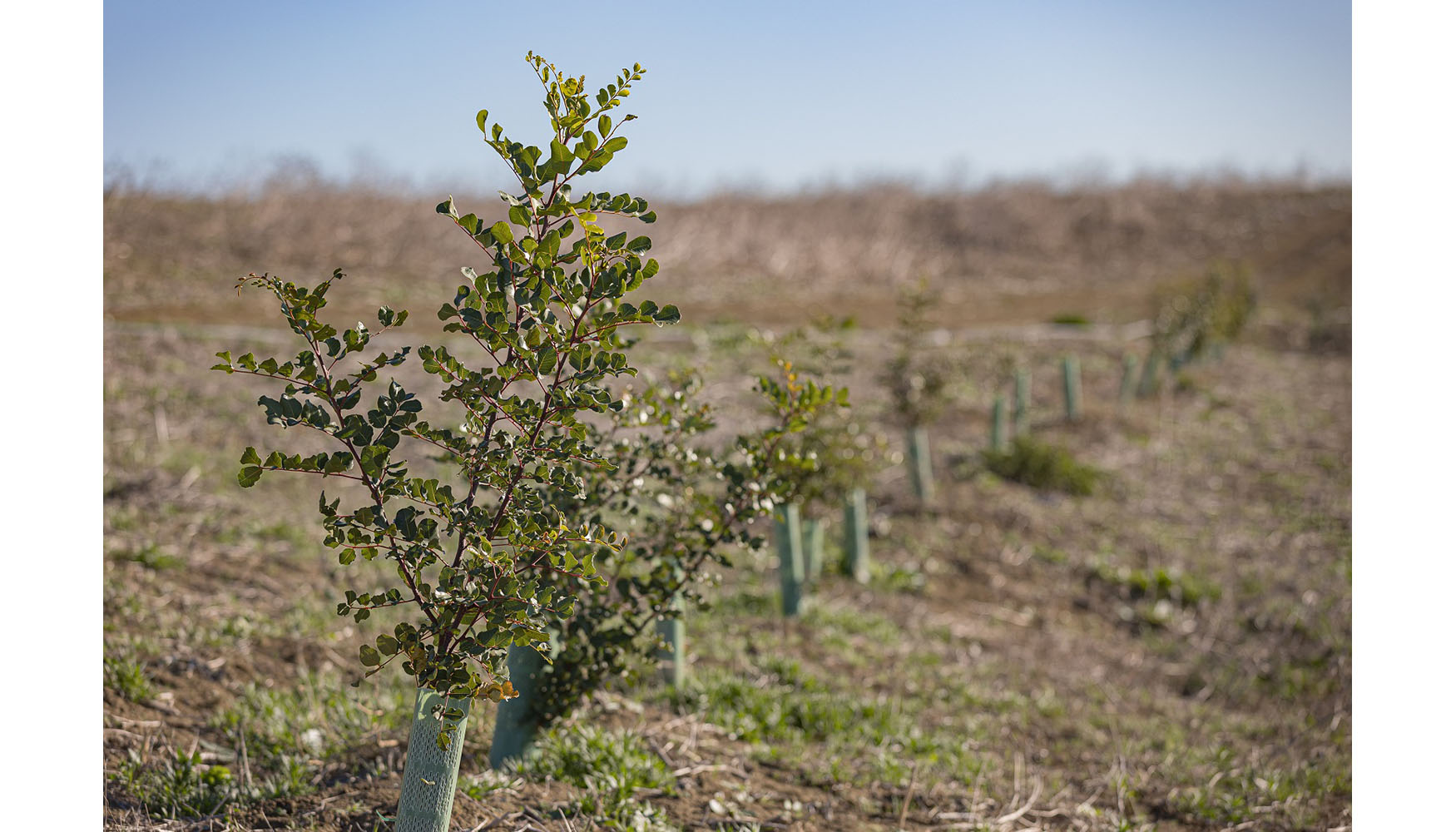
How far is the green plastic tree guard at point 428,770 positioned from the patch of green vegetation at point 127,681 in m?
1.67

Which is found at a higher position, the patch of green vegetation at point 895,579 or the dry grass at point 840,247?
the dry grass at point 840,247

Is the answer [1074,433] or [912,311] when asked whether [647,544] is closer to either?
[912,311]

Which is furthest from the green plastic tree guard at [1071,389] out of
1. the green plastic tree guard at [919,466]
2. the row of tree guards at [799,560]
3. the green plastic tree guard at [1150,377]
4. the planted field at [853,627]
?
the green plastic tree guard at [919,466]

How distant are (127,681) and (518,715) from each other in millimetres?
1504

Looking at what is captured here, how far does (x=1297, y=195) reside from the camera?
3647cm

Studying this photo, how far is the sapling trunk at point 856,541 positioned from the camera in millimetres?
5945

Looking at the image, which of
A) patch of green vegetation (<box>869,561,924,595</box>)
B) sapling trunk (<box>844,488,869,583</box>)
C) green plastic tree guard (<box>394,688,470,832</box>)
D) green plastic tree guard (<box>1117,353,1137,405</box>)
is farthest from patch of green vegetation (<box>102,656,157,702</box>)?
green plastic tree guard (<box>1117,353,1137,405</box>)

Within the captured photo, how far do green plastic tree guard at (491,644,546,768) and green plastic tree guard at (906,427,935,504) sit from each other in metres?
4.99

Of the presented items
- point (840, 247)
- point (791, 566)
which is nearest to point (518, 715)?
point (791, 566)

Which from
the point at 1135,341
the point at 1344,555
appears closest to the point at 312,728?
the point at 1344,555

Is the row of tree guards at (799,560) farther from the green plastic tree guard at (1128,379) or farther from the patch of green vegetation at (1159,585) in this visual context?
the patch of green vegetation at (1159,585)

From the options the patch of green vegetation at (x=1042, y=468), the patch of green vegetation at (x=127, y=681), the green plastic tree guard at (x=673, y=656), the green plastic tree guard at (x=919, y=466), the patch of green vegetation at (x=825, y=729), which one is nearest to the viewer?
the patch of green vegetation at (x=127, y=681)

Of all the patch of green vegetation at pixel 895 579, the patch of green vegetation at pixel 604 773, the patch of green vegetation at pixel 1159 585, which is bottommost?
the patch of green vegetation at pixel 1159 585

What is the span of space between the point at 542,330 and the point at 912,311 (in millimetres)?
5039
